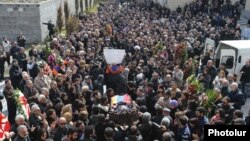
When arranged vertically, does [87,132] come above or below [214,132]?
below

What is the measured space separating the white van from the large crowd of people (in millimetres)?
545

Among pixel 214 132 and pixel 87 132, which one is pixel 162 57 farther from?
pixel 214 132

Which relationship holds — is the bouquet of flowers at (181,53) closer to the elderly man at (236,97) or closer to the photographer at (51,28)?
the elderly man at (236,97)

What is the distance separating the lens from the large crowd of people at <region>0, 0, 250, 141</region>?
8.81 m

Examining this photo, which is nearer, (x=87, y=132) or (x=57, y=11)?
(x=87, y=132)

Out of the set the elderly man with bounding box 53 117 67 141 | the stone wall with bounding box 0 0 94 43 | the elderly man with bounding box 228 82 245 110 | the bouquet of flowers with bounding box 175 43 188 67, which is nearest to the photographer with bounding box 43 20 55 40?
the stone wall with bounding box 0 0 94 43

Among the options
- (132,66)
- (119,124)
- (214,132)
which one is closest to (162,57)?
(132,66)

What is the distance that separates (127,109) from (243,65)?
23.9ft

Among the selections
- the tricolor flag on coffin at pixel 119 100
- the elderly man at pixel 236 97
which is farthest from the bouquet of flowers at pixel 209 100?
the tricolor flag on coffin at pixel 119 100

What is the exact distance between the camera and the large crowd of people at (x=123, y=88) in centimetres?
881

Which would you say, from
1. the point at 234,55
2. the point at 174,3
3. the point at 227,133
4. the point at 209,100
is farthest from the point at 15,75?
the point at 174,3

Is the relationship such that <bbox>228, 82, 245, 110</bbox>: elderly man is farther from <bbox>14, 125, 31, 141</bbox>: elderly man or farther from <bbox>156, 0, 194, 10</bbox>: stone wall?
<bbox>156, 0, 194, 10</bbox>: stone wall

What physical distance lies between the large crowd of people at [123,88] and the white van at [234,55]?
1.79 ft

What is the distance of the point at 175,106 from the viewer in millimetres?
10320
